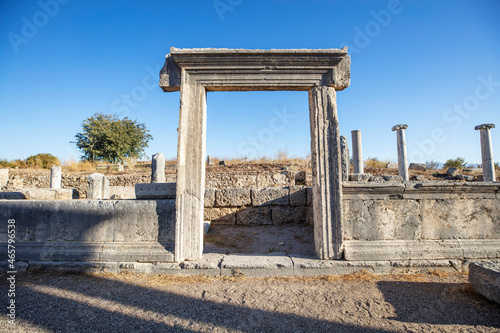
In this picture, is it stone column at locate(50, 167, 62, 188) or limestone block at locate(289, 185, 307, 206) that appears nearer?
limestone block at locate(289, 185, 307, 206)

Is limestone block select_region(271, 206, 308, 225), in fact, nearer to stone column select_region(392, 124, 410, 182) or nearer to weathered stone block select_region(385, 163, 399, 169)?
stone column select_region(392, 124, 410, 182)

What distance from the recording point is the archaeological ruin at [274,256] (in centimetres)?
309

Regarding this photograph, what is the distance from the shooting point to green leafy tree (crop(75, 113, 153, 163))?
17.6 metres

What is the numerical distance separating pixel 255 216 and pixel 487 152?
11641 millimetres

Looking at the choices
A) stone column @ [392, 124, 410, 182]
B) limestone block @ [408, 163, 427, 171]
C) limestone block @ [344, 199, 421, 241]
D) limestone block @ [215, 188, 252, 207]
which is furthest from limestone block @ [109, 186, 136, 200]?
limestone block @ [408, 163, 427, 171]

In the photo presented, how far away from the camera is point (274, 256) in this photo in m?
3.32

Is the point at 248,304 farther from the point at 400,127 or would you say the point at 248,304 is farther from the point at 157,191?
the point at 400,127

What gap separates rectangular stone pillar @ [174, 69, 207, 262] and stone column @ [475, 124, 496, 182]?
12967 mm

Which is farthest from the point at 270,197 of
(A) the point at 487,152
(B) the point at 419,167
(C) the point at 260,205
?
(B) the point at 419,167

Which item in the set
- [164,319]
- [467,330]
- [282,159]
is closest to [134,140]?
[282,159]

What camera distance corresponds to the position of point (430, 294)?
8.43 feet

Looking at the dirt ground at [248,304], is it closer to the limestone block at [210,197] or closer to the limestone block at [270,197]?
the limestone block at [270,197]

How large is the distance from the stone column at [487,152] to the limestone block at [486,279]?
10.9 meters

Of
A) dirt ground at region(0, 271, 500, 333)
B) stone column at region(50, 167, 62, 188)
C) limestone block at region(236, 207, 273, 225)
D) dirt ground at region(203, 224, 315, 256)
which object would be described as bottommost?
dirt ground at region(0, 271, 500, 333)
